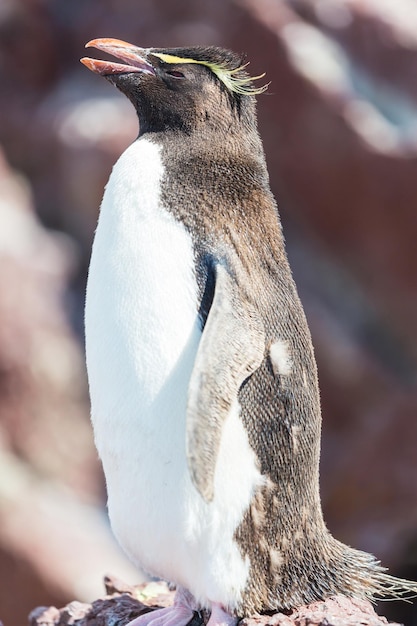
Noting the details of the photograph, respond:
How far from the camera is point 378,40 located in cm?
487

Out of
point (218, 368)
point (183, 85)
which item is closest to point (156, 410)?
point (218, 368)

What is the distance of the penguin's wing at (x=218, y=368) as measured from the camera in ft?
4.73

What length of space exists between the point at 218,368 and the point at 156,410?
171 mm

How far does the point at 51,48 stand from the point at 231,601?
460 cm

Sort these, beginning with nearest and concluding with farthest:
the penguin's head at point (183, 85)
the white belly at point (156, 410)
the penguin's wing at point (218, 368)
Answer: the penguin's wing at point (218, 368) < the white belly at point (156, 410) < the penguin's head at point (183, 85)

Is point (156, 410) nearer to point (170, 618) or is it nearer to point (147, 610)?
point (170, 618)

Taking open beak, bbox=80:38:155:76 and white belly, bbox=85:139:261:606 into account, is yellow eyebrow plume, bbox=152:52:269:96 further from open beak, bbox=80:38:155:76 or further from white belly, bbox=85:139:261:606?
white belly, bbox=85:139:261:606

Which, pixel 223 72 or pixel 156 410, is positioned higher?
pixel 223 72

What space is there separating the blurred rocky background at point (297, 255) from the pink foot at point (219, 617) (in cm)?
280

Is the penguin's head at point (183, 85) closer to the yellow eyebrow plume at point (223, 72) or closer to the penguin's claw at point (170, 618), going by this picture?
the yellow eyebrow plume at point (223, 72)

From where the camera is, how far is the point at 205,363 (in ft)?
4.95

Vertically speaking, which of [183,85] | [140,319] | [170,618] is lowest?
[170,618]

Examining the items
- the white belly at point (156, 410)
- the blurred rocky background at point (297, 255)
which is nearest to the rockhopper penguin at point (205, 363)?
the white belly at point (156, 410)

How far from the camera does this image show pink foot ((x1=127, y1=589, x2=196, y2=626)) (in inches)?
70.8
